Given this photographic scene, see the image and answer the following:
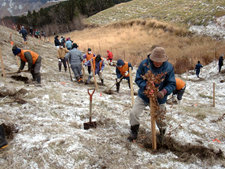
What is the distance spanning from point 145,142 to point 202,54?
49.9 ft

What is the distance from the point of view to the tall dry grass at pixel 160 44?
15695 millimetres

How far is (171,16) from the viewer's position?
30391mm

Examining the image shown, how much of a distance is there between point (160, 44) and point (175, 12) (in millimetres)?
12233

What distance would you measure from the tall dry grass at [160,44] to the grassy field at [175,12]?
2624 mm

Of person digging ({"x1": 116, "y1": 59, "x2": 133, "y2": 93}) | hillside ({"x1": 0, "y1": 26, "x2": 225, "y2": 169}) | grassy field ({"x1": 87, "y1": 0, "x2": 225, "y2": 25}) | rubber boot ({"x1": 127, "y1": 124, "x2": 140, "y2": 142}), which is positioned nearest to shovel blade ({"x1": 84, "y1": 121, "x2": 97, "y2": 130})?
hillside ({"x1": 0, "y1": 26, "x2": 225, "y2": 169})

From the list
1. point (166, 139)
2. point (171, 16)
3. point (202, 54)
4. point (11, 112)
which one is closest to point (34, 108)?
point (11, 112)

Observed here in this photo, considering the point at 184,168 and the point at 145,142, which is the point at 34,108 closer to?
the point at 145,142

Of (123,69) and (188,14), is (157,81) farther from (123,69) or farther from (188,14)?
(188,14)

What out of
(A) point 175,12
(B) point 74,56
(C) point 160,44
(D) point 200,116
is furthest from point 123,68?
(A) point 175,12

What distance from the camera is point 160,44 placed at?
2312 centimetres

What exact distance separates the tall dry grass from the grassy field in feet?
8.61

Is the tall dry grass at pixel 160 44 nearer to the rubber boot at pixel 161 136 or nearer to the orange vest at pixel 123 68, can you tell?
the orange vest at pixel 123 68

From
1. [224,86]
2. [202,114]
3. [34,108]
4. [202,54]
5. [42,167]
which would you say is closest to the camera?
[42,167]

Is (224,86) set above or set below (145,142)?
below
